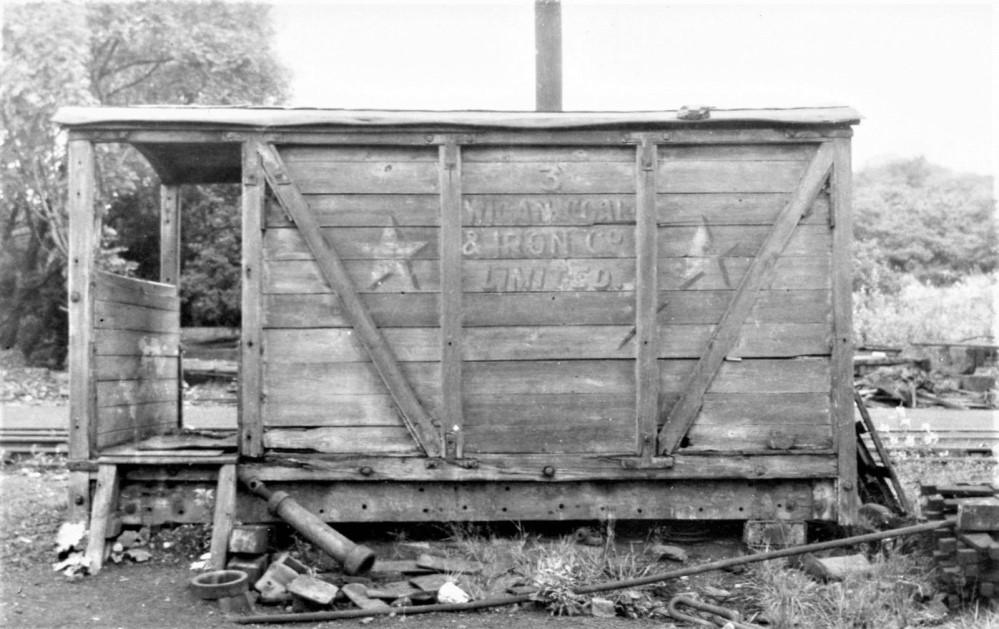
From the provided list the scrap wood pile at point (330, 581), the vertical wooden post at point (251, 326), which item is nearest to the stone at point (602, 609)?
the scrap wood pile at point (330, 581)

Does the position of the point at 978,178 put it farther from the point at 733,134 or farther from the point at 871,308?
the point at 733,134

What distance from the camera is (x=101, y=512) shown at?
5.39 m

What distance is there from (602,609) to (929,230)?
26.2 meters

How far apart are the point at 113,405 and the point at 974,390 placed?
1278 centimetres

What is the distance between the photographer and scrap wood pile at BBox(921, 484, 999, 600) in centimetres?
459

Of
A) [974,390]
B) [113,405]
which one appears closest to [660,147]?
[113,405]

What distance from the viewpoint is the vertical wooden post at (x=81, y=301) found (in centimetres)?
552

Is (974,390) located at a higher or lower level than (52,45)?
lower

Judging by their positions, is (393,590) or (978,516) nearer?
(978,516)

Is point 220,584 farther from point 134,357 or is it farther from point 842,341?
point 842,341

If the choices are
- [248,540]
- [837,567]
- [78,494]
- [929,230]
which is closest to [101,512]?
[78,494]

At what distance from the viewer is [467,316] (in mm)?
5570

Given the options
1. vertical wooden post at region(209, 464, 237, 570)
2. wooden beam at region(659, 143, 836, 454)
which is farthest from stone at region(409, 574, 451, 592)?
wooden beam at region(659, 143, 836, 454)

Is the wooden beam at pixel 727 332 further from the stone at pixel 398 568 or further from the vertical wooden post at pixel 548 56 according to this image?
the vertical wooden post at pixel 548 56
